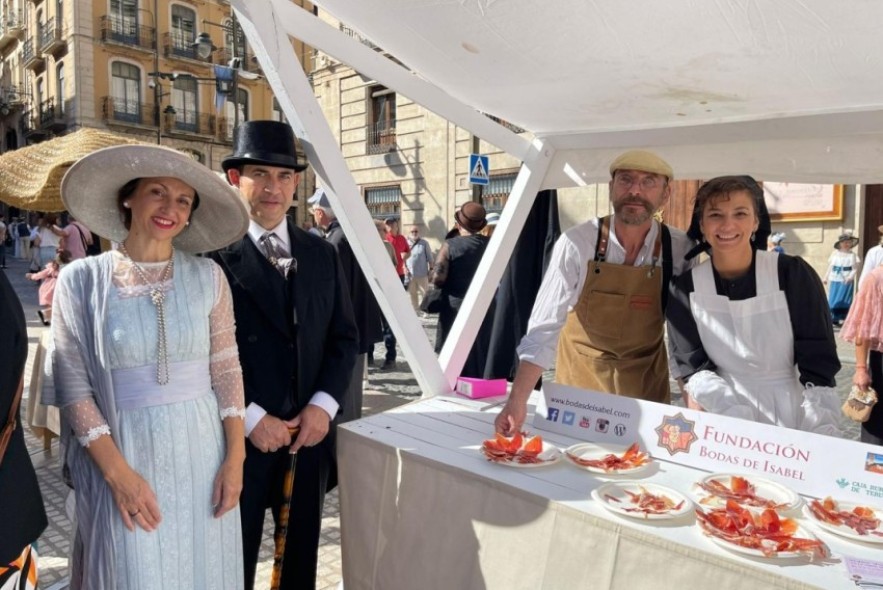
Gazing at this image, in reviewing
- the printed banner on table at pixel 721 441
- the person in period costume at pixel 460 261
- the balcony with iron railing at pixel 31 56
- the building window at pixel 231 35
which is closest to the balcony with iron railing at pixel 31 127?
the balcony with iron railing at pixel 31 56

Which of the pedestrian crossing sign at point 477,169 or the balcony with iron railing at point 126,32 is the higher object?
the balcony with iron railing at point 126,32

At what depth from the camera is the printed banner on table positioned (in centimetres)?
153

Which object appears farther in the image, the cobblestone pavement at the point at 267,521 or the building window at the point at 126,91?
the building window at the point at 126,91

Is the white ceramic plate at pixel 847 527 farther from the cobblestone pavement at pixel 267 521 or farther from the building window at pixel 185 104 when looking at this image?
the building window at pixel 185 104

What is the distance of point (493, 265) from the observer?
108 inches

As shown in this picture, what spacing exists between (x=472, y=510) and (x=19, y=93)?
125 ft

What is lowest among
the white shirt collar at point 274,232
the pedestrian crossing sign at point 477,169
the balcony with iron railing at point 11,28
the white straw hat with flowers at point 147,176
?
the white shirt collar at point 274,232

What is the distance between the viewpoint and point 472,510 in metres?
1.66

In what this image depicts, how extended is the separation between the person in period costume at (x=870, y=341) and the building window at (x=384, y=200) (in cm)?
1368

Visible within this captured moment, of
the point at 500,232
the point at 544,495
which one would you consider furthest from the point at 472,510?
the point at 500,232

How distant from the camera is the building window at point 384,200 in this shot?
636 inches

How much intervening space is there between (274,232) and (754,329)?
152 centimetres

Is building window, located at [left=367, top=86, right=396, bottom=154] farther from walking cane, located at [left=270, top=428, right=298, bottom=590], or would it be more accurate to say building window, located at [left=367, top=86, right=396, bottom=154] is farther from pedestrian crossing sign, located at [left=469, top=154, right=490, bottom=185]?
walking cane, located at [left=270, top=428, right=298, bottom=590]

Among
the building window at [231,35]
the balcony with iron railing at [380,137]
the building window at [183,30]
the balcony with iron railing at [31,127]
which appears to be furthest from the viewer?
the balcony with iron railing at [31,127]
